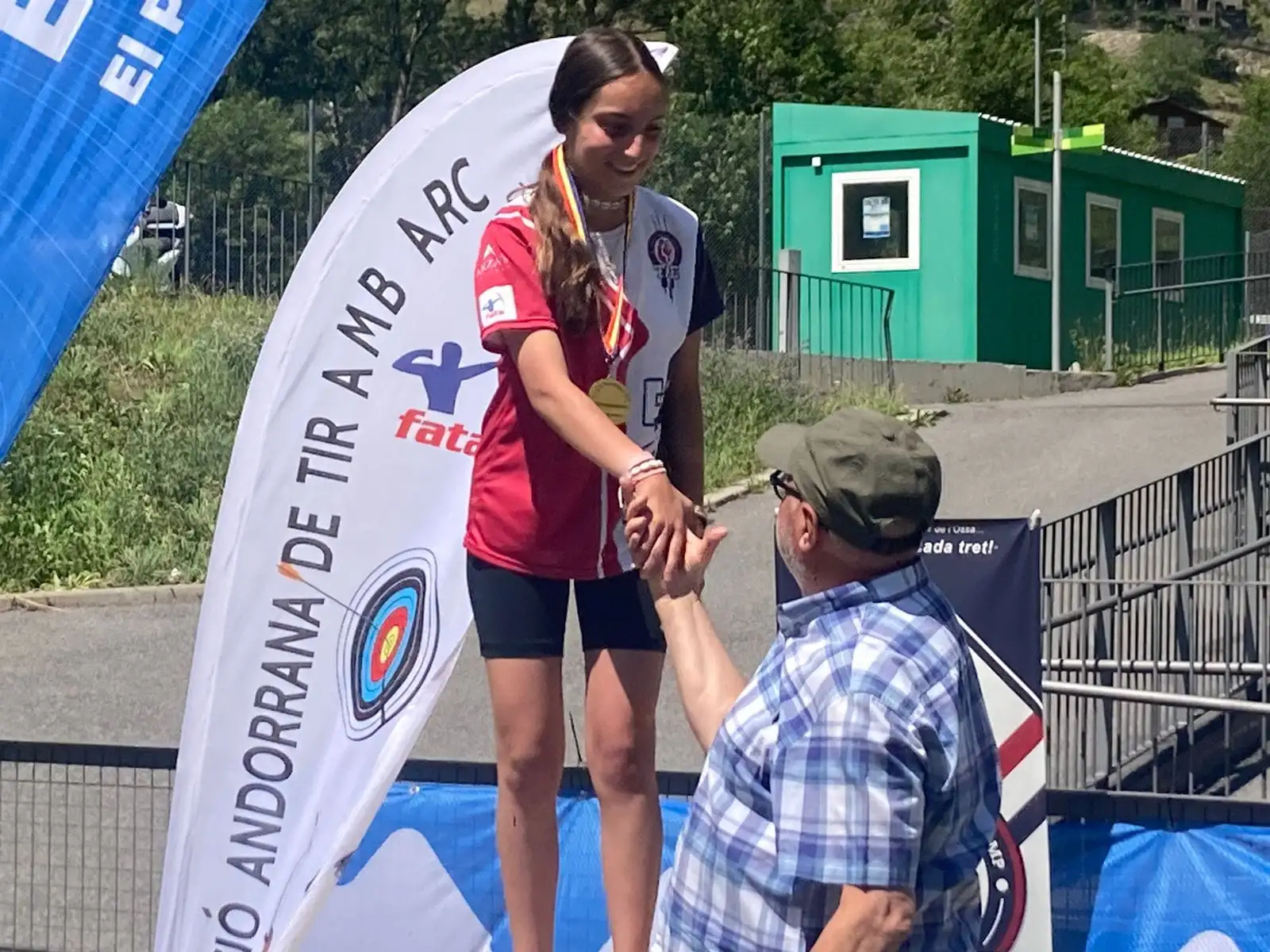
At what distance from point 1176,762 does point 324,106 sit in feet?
54.9

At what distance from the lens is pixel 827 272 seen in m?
21.7

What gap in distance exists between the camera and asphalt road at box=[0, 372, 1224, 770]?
1001cm

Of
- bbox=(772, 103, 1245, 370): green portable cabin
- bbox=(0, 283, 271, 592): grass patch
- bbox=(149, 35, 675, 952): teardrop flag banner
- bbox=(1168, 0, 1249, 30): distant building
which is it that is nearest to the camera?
bbox=(149, 35, 675, 952): teardrop flag banner

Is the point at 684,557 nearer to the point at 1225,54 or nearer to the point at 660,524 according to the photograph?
the point at 660,524

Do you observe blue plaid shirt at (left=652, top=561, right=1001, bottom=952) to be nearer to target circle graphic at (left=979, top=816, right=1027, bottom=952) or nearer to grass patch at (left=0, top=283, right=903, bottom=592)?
target circle graphic at (left=979, top=816, right=1027, bottom=952)

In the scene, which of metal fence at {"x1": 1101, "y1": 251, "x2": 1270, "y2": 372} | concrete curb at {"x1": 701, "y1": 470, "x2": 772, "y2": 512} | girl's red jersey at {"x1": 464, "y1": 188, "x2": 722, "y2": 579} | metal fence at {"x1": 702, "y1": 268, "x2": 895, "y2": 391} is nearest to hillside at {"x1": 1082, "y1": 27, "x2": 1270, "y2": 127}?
metal fence at {"x1": 1101, "y1": 251, "x2": 1270, "y2": 372}

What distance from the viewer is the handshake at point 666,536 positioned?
288 cm

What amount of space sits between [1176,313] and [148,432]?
14832 millimetres

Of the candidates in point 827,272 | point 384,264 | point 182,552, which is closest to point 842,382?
point 827,272

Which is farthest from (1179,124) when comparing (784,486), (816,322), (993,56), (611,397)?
A: (784,486)

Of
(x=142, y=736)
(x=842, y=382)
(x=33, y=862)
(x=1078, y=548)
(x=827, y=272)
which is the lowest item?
(x=33, y=862)

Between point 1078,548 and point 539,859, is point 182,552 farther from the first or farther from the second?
point 539,859

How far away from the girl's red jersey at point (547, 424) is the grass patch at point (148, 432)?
29.5 ft

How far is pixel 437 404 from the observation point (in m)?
3.97
